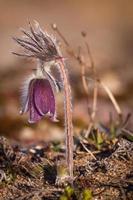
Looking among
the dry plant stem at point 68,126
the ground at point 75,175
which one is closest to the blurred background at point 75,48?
the ground at point 75,175

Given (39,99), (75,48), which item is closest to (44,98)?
(39,99)

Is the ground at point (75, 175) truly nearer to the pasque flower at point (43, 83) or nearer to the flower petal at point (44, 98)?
the pasque flower at point (43, 83)

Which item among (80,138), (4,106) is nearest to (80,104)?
(4,106)

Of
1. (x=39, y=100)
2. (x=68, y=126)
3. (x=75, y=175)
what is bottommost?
(x=75, y=175)

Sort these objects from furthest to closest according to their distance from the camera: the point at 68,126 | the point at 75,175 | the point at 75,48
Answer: the point at 75,48, the point at 75,175, the point at 68,126

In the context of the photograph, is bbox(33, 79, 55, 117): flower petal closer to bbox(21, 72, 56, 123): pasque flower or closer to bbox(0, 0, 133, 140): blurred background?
bbox(21, 72, 56, 123): pasque flower

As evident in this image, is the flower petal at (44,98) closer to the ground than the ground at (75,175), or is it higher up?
higher up

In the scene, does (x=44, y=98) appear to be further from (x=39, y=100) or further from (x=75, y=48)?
(x=75, y=48)

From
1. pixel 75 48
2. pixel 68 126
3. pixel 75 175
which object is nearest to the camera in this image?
pixel 68 126

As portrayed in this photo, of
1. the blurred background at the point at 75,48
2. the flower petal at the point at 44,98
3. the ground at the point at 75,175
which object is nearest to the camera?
the ground at the point at 75,175

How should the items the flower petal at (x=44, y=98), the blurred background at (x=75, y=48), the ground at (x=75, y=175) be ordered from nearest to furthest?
the ground at (x=75, y=175) < the flower petal at (x=44, y=98) < the blurred background at (x=75, y=48)
